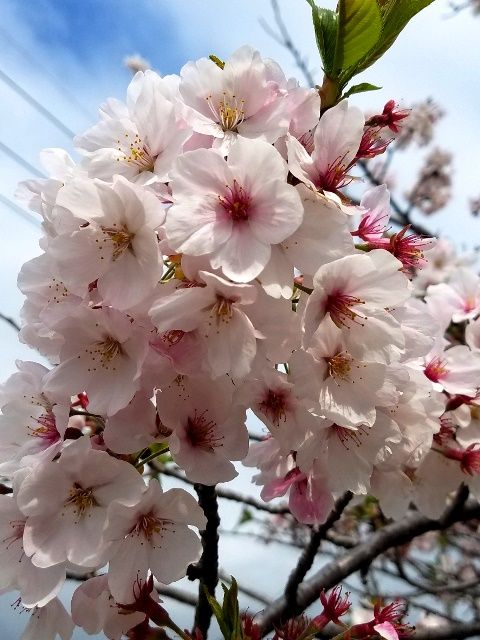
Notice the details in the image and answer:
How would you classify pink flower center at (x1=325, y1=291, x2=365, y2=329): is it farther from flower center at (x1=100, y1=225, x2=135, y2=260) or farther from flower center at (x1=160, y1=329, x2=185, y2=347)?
flower center at (x1=100, y1=225, x2=135, y2=260)

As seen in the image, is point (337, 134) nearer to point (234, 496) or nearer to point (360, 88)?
point (360, 88)

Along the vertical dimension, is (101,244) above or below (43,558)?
above

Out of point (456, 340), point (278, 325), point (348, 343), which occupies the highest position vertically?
point (278, 325)

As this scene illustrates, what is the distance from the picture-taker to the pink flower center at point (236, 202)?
3.96 feet

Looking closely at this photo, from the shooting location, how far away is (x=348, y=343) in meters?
1.24

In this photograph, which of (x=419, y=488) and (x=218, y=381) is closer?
(x=218, y=381)

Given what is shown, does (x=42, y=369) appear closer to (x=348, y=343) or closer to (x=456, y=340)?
(x=348, y=343)

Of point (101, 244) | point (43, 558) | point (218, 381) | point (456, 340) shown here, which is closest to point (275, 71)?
point (101, 244)

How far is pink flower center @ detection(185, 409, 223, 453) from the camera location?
125cm

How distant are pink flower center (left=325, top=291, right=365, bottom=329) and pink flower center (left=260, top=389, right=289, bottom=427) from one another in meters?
0.19

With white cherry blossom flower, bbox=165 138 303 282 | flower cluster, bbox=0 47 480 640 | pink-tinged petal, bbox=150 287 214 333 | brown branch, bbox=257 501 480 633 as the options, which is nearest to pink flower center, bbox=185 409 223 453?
flower cluster, bbox=0 47 480 640

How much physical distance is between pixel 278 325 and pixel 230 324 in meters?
0.09

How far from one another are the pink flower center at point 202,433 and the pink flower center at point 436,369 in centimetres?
83

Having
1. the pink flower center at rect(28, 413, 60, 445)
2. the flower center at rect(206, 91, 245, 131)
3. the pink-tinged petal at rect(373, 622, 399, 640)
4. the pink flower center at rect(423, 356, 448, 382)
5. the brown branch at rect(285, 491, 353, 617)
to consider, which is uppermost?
the flower center at rect(206, 91, 245, 131)
